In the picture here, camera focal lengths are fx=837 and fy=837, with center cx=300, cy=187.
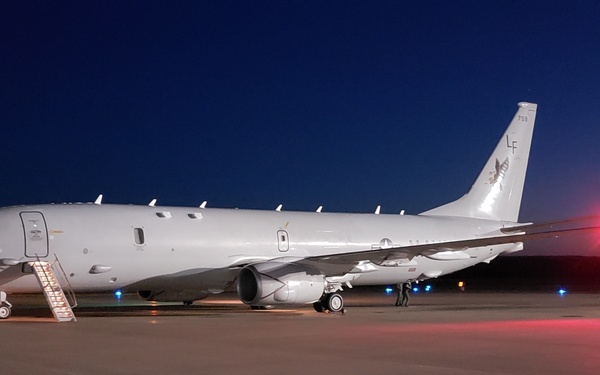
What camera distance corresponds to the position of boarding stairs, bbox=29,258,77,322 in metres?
21.4

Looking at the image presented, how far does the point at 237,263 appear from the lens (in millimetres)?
26156

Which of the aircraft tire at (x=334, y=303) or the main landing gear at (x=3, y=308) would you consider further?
the aircraft tire at (x=334, y=303)

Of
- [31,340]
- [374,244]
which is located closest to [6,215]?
[31,340]

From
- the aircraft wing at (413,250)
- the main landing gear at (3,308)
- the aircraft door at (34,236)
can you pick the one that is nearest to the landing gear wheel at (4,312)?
the main landing gear at (3,308)

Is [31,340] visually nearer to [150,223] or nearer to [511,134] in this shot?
[150,223]

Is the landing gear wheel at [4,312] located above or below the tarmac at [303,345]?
above

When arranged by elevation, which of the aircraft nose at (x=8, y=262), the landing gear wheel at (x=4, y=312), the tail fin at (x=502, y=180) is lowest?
the landing gear wheel at (x=4, y=312)

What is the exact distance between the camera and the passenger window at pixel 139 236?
24172 millimetres

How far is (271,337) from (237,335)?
81 cm

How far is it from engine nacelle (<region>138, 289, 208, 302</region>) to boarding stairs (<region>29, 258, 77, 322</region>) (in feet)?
13.7

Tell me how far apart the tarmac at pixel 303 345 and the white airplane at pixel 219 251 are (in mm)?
1540

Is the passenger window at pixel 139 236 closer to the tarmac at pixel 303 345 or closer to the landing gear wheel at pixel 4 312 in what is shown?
the tarmac at pixel 303 345

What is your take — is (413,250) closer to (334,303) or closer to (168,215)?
(334,303)

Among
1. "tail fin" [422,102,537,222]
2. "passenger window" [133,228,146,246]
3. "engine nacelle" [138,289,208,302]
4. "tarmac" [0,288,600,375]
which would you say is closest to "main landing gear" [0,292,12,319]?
"tarmac" [0,288,600,375]
